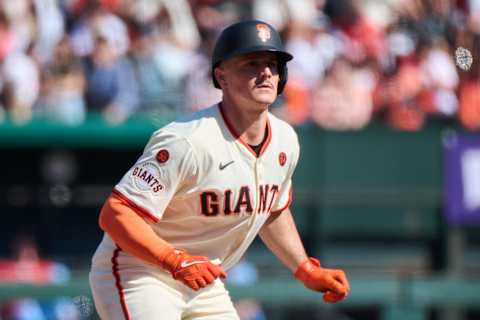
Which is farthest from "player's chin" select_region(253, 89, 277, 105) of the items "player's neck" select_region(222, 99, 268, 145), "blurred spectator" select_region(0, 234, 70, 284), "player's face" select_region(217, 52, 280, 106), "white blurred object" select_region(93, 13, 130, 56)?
"white blurred object" select_region(93, 13, 130, 56)

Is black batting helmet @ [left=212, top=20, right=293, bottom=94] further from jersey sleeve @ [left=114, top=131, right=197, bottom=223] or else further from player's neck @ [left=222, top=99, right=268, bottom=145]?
jersey sleeve @ [left=114, top=131, right=197, bottom=223]

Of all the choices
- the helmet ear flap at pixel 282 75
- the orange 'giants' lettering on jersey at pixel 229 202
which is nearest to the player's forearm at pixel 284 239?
the orange 'giants' lettering on jersey at pixel 229 202

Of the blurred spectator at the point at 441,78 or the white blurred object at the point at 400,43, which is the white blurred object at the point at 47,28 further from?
the blurred spectator at the point at 441,78

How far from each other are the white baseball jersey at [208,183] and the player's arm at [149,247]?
Answer: 0.16 feet

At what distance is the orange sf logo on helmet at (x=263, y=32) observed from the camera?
4.10 meters

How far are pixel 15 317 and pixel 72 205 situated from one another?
3.21 m

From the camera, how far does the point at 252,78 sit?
13.5 feet

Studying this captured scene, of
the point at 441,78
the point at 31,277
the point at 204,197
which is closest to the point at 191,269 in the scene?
the point at 204,197

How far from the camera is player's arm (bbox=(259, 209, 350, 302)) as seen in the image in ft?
14.6

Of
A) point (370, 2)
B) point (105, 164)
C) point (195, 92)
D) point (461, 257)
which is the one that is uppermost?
point (370, 2)

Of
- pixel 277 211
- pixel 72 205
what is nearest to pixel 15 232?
pixel 72 205

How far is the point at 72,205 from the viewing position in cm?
1077

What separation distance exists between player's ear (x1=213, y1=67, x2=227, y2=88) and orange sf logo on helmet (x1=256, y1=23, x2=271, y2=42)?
21cm

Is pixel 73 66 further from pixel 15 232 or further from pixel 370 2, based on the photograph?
pixel 370 2
